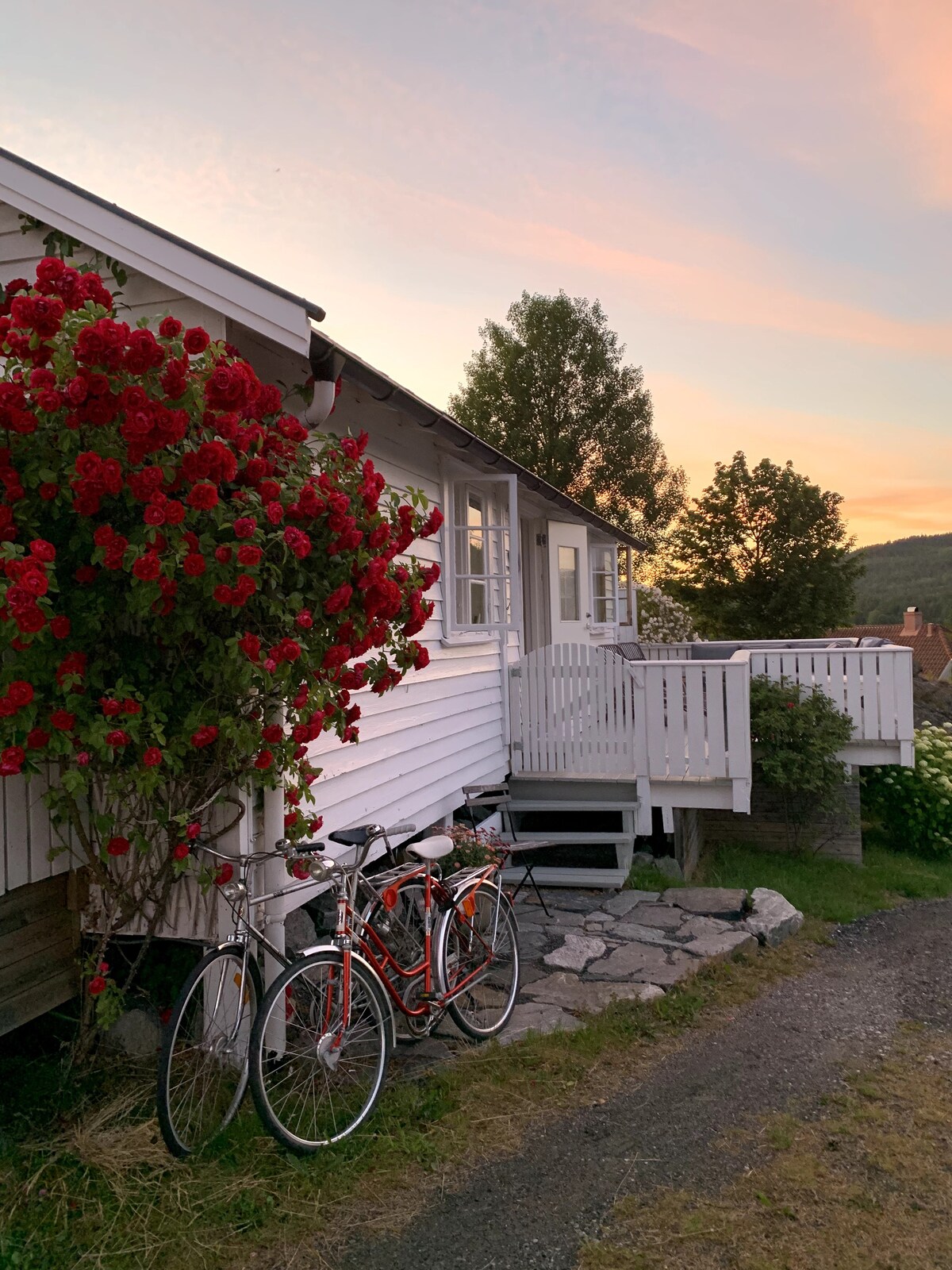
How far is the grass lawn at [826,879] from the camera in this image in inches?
285

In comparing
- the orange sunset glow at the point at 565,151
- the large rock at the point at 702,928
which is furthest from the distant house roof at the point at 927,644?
the large rock at the point at 702,928

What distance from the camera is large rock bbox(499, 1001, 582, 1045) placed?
4.46m

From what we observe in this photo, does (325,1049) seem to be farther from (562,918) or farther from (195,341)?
(562,918)

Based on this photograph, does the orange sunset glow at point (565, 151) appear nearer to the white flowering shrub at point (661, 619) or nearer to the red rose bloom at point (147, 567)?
the red rose bloom at point (147, 567)

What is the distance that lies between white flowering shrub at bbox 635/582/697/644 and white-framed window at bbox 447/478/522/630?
47.0ft

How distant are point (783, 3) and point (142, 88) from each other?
18.4 ft

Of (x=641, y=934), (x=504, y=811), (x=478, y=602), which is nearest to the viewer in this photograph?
(x=641, y=934)

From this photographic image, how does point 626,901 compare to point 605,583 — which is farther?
point 605,583

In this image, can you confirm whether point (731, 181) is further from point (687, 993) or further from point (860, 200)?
point (687, 993)

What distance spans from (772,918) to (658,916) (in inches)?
29.5

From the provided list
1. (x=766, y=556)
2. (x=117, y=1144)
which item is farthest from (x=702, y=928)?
(x=766, y=556)

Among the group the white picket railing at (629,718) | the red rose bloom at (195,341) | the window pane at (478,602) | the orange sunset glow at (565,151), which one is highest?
the orange sunset glow at (565,151)

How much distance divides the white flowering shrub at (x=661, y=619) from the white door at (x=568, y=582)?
33.5 feet

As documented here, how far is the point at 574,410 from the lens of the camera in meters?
30.7
